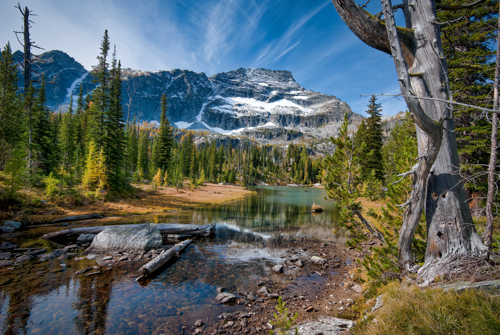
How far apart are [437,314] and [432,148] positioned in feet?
7.94

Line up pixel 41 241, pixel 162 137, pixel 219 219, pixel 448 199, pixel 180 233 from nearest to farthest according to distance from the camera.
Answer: pixel 448 199 → pixel 41 241 → pixel 180 233 → pixel 219 219 → pixel 162 137

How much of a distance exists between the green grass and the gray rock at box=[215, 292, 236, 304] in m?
4.52

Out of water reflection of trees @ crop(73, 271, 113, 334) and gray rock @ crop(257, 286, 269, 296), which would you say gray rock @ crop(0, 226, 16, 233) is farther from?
gray rock @ crop(257, 286, 269, 296)

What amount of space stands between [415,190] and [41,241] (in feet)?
53.3

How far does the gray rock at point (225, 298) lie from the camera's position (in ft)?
22.9

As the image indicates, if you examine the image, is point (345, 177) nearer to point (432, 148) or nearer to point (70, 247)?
point (432, 148)

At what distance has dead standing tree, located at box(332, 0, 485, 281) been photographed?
11.7ft

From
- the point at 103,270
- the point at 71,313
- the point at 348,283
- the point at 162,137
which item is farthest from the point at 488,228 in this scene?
the point at 162,137

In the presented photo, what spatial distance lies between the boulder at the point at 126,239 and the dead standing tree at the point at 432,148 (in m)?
11.5

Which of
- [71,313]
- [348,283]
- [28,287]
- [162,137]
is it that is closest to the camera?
[71,313]

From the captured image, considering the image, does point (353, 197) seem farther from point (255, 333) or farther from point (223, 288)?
point (223, 288)

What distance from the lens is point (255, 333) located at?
5.58 meters

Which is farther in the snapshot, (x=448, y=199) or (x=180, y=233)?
(x=180, y=233)

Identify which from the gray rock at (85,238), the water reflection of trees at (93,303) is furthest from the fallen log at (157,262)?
the gray rock at (85,238)
